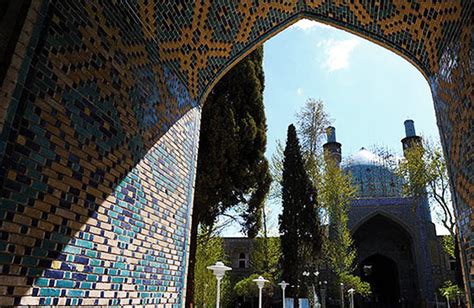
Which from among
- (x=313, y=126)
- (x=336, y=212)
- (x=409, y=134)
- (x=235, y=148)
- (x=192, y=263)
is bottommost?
(x=192, y=263)

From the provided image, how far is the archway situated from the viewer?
2853 centimetres

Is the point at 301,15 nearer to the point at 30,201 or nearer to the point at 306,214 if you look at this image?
the point at 30,201

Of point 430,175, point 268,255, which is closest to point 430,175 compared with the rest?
point 430,175

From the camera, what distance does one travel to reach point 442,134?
3.25 metres

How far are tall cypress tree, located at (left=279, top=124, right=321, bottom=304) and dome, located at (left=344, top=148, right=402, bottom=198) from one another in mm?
10126

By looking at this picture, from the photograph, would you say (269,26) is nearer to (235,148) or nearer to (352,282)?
(235,148)

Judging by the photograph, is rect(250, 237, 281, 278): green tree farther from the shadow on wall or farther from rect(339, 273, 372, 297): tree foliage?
the shadow on wall

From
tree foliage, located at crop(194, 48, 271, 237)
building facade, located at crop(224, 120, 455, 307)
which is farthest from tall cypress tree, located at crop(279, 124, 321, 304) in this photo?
building facade, located at crop(224, 120, 455, 307)

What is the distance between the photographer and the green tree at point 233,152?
9.30 metres

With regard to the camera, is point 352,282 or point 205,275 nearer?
point 205,275

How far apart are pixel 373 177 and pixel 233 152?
18.7 m

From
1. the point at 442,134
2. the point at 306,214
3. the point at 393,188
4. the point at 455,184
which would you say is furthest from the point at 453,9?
the point at 393,188

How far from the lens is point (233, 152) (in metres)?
9.69

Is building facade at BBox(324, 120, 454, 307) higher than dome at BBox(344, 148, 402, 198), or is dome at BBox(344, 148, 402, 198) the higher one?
dome at BBox(344, 148, 402, 198)
